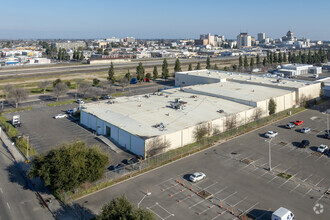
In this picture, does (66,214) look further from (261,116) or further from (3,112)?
(3,112)

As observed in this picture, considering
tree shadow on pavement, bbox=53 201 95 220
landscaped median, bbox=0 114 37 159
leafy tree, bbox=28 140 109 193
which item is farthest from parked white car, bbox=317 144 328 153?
landscaped median, bbox=0 114 37 159

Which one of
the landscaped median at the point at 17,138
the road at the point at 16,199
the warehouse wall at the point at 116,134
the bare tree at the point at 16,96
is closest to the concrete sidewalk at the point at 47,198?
the road at the point at 16,199

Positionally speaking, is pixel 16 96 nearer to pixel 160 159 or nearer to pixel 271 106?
pixel 160 159

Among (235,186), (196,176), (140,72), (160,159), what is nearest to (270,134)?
(235,186)

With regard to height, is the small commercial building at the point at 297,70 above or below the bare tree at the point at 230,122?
above

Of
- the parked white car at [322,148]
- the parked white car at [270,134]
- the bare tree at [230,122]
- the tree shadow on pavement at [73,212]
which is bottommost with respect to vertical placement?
the tree shadow on pavement at [73,212]

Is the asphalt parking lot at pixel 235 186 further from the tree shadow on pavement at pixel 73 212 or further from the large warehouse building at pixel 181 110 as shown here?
the large warehouse building at pixel 181 110
